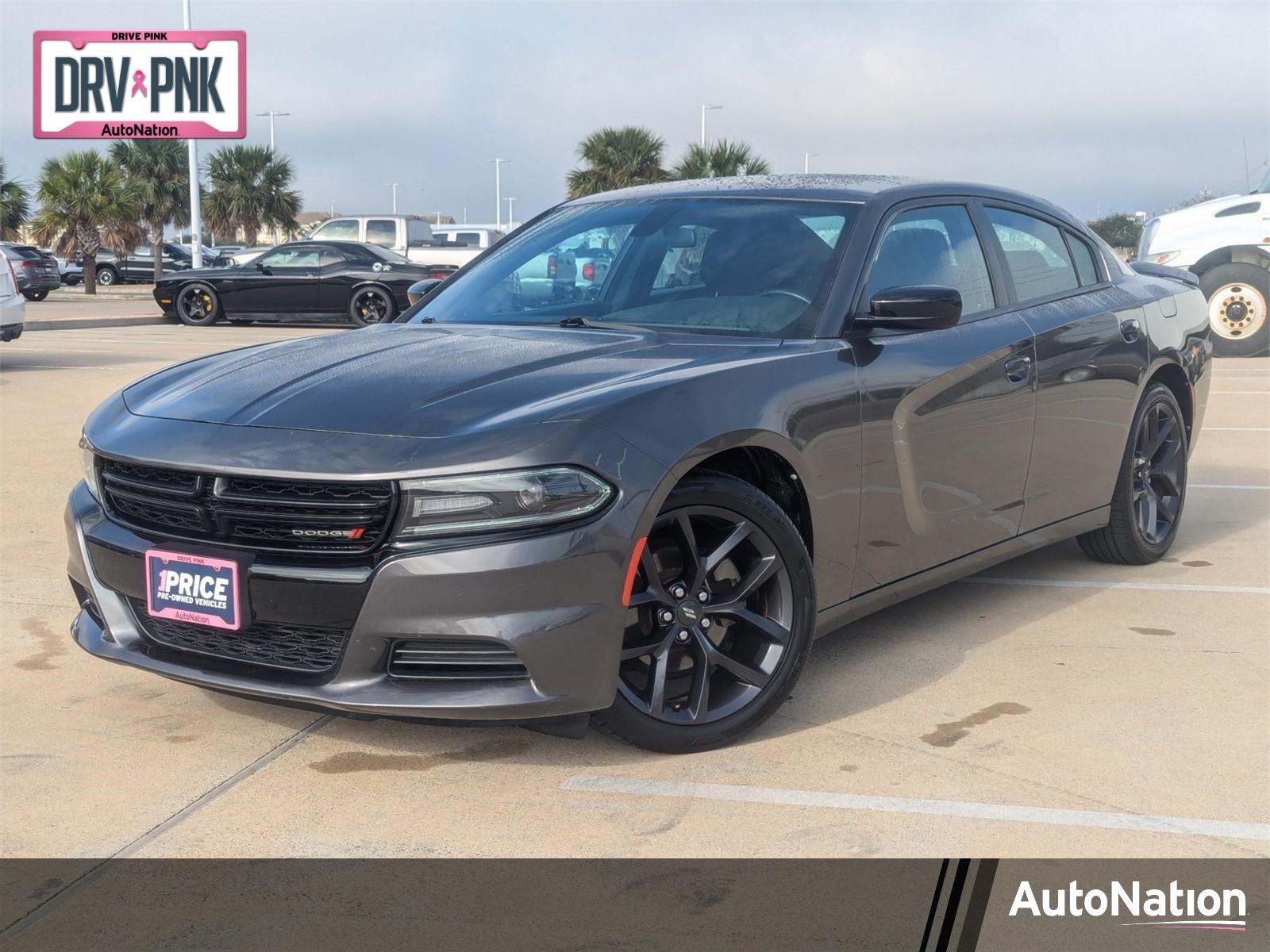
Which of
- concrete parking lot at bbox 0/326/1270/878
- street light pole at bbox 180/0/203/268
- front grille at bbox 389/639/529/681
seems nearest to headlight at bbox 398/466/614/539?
front grille at bbox 389/639/529/681

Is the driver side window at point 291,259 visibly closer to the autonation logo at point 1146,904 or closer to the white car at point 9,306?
the white car at point 9,306

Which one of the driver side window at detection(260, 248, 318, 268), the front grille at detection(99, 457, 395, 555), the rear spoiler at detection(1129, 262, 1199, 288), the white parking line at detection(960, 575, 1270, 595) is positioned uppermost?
the driver side window at detection(260, 248, 318, 268)

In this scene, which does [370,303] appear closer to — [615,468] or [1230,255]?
[1230,255]

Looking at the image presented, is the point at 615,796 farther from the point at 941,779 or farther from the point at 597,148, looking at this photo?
the point at 597,148

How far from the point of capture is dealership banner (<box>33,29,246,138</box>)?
92.7 ft

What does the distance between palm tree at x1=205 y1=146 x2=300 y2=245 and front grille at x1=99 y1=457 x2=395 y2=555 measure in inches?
2104

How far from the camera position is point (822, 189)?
4.77 metres

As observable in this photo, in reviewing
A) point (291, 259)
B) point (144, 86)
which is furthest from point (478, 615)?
point (144, 86)

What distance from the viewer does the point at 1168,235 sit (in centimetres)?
1623

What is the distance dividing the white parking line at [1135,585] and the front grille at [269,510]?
3.14 metres

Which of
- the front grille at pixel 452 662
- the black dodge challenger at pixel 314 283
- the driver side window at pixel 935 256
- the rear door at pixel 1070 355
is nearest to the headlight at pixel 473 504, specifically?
the front grille at pixel 452 662

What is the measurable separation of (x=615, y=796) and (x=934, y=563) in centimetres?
157

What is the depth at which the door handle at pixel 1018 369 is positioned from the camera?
480 cm

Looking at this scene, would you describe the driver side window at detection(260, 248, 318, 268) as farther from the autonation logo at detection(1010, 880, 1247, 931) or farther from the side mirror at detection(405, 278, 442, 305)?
the autonation logo at detection(1010, 880, 1247, 931)
